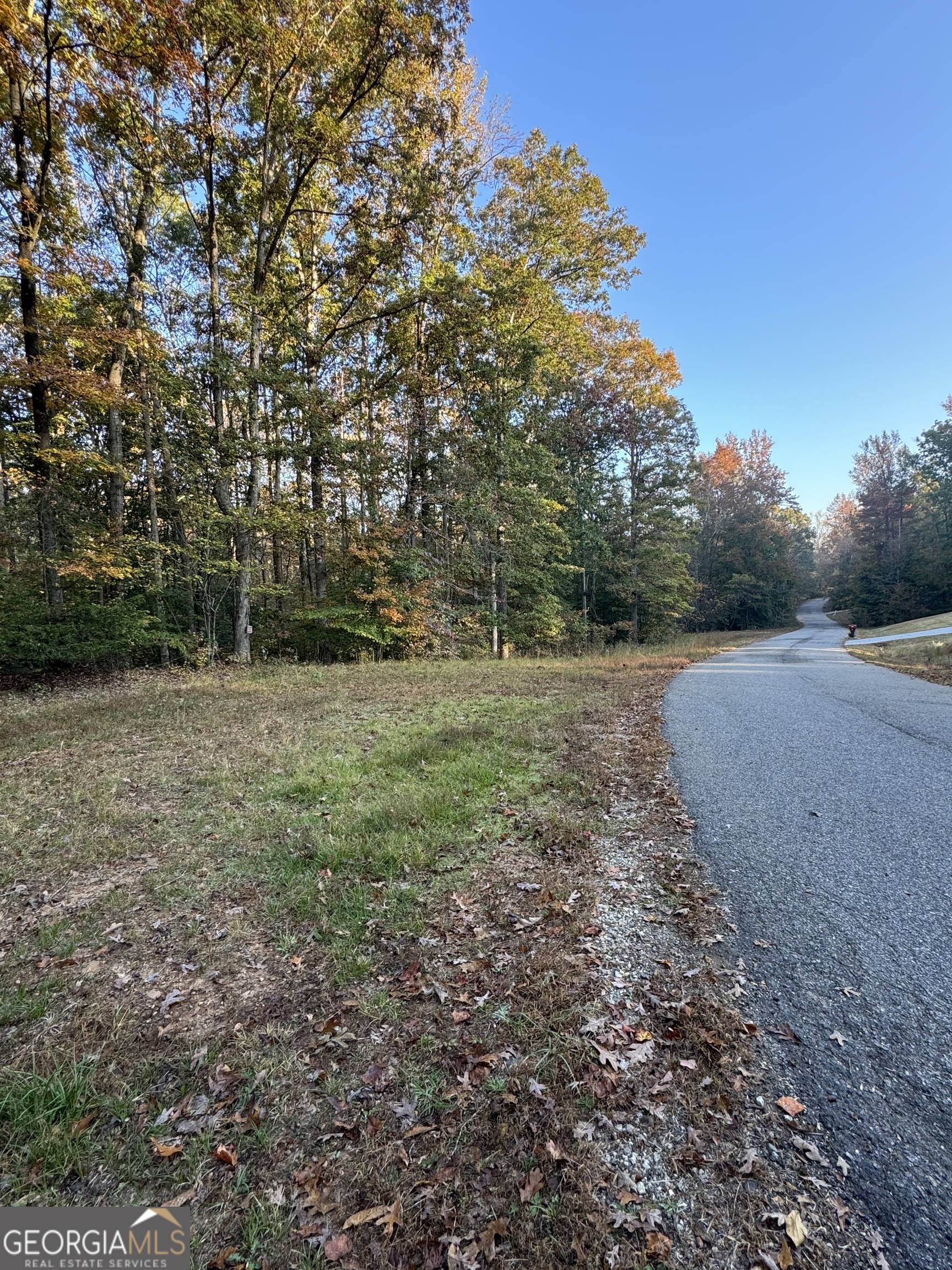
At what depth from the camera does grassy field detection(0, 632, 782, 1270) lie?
1.71 metres

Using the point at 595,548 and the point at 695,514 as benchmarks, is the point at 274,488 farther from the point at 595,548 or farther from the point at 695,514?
the point at 695,514

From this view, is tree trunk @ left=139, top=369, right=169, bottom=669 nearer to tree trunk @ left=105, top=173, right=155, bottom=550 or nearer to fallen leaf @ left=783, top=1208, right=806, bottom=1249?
tree trunk @ left=105, top=173, right=155, bottom=550

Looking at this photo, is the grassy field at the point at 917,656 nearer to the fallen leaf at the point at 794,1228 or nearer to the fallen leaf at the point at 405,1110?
the fallen leaf at the point at 794,1228

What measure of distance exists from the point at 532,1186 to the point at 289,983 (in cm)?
155

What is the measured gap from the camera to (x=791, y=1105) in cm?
183

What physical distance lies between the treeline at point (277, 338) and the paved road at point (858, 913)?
10.2 m

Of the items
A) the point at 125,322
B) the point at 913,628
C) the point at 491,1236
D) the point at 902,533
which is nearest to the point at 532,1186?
the point at 491,1236

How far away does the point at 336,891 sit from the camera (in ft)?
11.0

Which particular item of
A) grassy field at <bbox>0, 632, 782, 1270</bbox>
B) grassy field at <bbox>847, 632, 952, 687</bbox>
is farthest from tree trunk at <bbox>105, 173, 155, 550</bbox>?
grassy field at <bbox>847, 632, 952, 687</bbox>

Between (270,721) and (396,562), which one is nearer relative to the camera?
(270,721)

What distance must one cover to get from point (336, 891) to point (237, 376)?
11988 millimetres

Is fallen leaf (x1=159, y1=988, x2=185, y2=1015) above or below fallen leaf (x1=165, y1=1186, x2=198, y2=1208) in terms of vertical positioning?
above

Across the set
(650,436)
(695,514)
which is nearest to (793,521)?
(695,514)

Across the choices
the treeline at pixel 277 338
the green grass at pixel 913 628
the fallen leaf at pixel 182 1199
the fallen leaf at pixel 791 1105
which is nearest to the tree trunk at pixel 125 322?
the treeline at pixel 277 338
